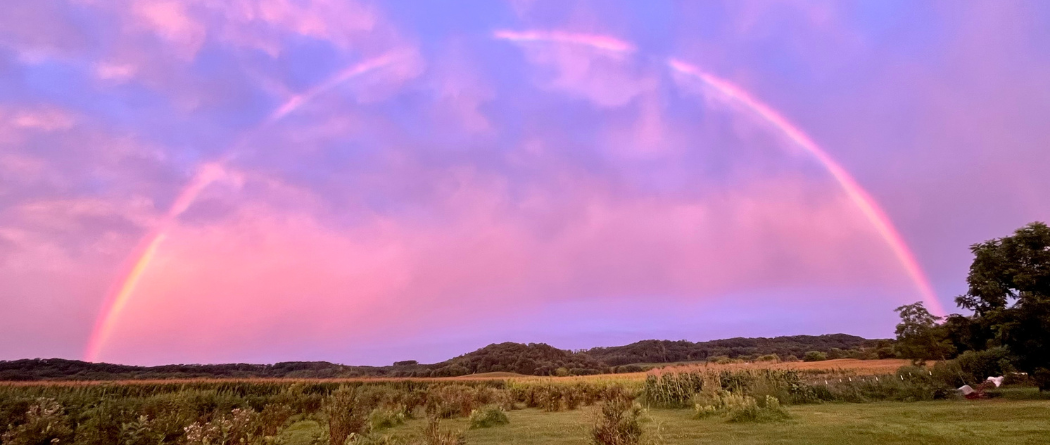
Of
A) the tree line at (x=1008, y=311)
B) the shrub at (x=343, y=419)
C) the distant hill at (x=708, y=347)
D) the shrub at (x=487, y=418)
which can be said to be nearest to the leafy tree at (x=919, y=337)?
the tree line at (x=1008, y=311)

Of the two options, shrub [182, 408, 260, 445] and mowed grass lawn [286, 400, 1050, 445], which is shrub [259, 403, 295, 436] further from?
shrub [182, 408, 260, 445]

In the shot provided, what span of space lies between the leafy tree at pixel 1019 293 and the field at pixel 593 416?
1.69 m

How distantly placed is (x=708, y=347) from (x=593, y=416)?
130m

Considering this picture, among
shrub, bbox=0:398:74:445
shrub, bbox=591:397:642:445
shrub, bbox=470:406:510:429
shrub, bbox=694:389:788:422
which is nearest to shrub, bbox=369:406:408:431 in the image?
shrub, bbox=470:406:510:429

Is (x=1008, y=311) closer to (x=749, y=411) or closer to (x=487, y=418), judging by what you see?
(x=749, y=411)

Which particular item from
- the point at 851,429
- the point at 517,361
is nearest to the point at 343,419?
the point at 851,429

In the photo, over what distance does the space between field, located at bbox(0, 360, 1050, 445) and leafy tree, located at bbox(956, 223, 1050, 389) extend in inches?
66.6

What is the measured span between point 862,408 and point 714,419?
19.7 feet

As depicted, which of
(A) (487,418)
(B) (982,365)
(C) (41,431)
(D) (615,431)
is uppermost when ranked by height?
(C) (41,431)

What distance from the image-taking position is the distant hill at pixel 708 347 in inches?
4715

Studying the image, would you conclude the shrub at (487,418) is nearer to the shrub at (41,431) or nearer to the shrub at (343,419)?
the shrub at (343,419)

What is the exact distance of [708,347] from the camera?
437 feet

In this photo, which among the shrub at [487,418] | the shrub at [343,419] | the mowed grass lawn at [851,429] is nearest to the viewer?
the shrub at [343,419]

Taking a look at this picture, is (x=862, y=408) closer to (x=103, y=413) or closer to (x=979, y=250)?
(x=979, y=250)
